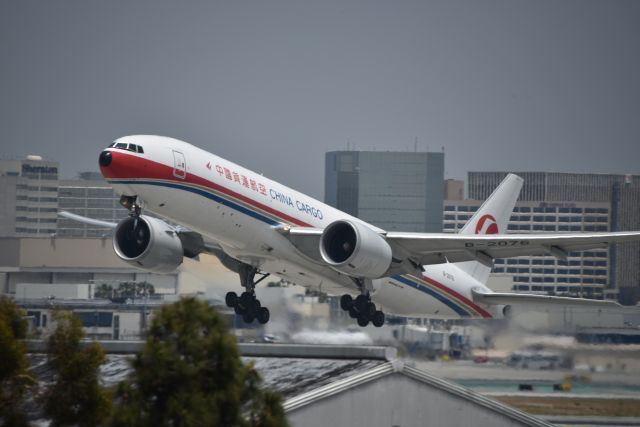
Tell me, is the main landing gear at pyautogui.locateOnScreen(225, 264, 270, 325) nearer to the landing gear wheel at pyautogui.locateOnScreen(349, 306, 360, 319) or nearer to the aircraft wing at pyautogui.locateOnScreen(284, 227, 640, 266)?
the landing gear wheel at pyautogui.locateOnScreen(349, 306, 360, 319)

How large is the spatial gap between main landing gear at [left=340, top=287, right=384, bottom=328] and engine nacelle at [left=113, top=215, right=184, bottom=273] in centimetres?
584

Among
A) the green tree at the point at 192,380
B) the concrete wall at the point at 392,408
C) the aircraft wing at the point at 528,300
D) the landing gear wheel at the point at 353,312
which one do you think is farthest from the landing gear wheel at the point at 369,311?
the green tree at the point at 192,380

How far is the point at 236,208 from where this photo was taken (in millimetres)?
40375

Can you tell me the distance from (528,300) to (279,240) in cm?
1078

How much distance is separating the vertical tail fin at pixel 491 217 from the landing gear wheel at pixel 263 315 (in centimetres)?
810

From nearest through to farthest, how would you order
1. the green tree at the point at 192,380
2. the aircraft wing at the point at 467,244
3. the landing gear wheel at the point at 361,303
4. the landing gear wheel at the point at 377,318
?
the green tree at the point at 192,380
the aircraft wing at the point at 467,244
the landing gear wheel at the point at 361,303
the landing gear wheel at the point at 377,318

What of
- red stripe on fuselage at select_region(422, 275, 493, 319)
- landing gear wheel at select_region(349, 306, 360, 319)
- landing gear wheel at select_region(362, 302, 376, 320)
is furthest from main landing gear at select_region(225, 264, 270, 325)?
red stripe on fuselage at select_region(422, 275, 493, 319)

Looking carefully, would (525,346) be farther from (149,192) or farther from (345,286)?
(149,192)


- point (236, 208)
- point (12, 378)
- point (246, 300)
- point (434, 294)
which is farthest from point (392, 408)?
point (434, 294)

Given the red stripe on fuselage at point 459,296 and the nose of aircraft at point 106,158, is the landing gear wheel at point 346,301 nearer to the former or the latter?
the red stripe on fuselage at point 459,296

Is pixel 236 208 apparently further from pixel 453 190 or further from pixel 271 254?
pixel 453 190

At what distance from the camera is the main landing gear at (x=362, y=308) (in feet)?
146

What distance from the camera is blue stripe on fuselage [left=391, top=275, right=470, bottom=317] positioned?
46750 millimetres

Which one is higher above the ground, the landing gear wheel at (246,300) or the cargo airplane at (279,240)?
the cargo airplane at (279,240)
